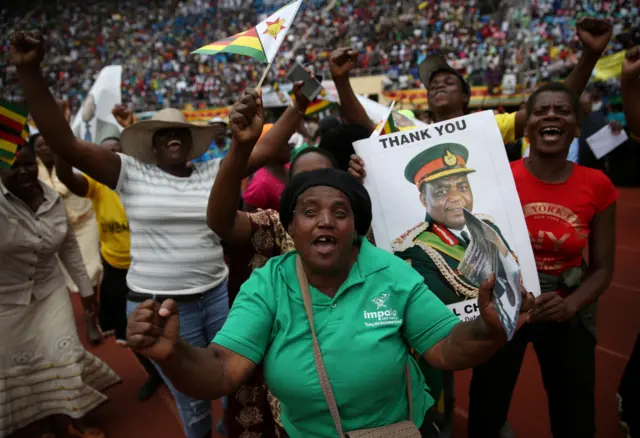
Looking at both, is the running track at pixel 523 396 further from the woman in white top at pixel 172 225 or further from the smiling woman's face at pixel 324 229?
the smiling woman's face at pixel 324 229

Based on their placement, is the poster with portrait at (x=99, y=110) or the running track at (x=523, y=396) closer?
the running track at (x=523, y=396)

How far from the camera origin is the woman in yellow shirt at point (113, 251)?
150 inches

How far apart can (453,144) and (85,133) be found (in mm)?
4479

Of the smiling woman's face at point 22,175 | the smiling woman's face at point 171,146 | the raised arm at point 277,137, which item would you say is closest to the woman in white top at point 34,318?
the smiling woman's face at point 22,175

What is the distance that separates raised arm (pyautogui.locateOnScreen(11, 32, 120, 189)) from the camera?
1958 millimetres

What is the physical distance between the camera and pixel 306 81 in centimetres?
239

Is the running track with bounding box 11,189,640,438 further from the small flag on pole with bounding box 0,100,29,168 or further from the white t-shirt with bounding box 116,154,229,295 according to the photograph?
the small flag on pole with bounding box 0,100,29,168

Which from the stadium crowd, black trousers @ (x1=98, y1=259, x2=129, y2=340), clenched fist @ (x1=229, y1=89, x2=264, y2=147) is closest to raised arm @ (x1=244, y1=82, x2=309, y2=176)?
clenched fist @ (x1=229, y1=89, x2=264, y2=147)

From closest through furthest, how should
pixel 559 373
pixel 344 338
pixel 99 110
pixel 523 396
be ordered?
1. pixel 344 338
2. pixel 559 373
3. pixel 523 396
4. pixel 99 110

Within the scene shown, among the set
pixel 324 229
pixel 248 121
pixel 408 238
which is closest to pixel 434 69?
pixel 408 238

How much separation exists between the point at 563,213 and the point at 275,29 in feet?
5.02

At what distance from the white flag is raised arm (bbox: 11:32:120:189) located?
92 centimetres

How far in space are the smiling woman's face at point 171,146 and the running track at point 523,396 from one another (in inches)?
78.3

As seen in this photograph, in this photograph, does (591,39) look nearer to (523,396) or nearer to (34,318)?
(523,396)
